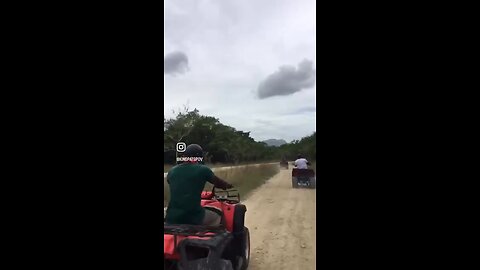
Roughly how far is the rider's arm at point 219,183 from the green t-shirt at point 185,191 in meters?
0.10

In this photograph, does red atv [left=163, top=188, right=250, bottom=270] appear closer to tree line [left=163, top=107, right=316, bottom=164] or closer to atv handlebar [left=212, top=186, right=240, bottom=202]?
atv handlebar [left=212, top=186, right=240, bottom=202]

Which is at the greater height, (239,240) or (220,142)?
(220,142)

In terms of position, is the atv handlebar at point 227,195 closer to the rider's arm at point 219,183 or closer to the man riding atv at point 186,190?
the rider's arm at point 219,183

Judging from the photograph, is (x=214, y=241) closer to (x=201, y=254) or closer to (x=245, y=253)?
(x=201, y=254)

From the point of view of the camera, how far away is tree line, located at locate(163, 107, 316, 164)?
1.97m

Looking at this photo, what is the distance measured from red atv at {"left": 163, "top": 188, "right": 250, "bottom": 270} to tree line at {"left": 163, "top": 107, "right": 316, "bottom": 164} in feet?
1.42

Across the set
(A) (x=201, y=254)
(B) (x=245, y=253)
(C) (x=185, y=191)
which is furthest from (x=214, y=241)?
(B) (x=245, y=253)

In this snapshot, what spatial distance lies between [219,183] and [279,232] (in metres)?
0.77

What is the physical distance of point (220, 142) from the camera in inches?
86.4

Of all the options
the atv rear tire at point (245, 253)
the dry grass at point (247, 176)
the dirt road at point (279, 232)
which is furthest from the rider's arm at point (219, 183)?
the atv rear tire at point (245, 253)

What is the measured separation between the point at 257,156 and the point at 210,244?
58cm
